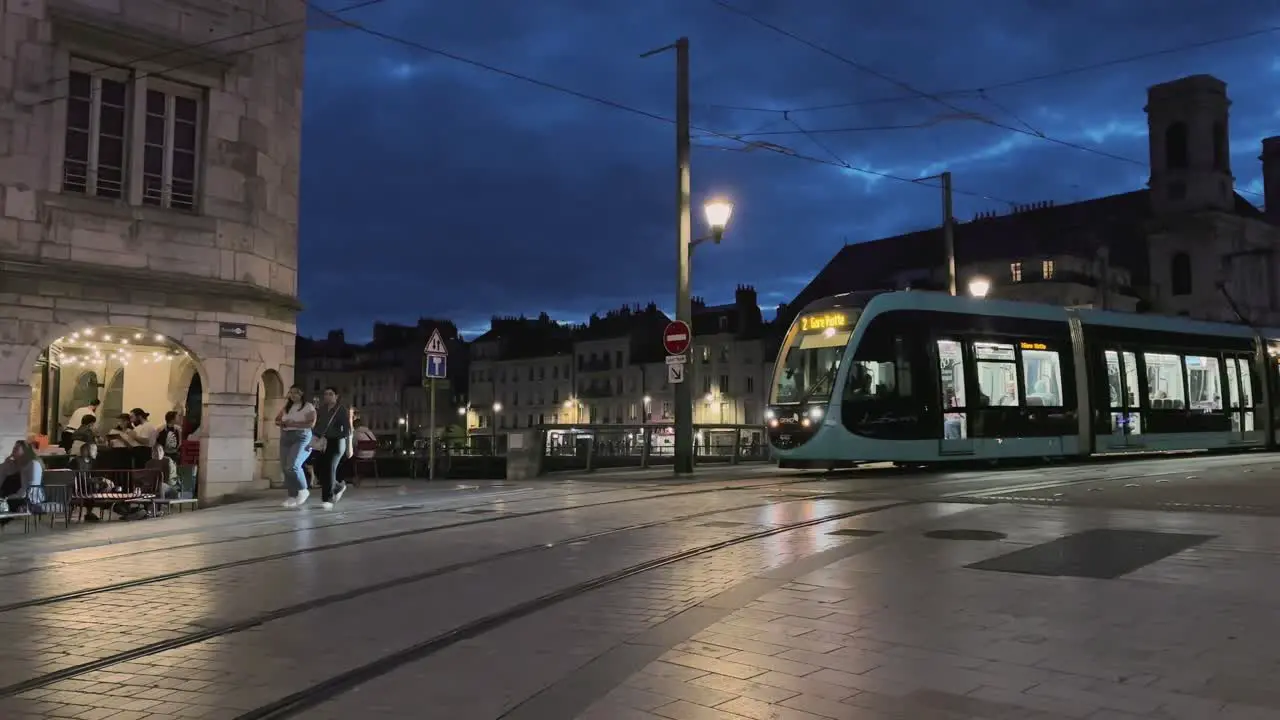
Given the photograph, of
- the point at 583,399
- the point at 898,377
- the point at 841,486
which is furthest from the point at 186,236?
the point at 583,399

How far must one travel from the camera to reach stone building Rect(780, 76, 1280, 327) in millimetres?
69938

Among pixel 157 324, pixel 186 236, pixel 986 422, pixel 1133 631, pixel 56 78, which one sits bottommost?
pixel 1133 631

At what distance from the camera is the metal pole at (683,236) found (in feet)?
71.9

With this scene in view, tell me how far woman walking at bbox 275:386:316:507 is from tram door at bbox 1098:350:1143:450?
17.6 metres

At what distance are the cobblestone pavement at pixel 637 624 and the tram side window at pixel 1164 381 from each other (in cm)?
1421

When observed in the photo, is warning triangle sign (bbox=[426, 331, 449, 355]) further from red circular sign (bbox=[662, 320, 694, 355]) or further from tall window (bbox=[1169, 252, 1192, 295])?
tall window (bbox=[1169, 252, 1192, 295])

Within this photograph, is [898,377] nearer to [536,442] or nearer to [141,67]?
[536,442]

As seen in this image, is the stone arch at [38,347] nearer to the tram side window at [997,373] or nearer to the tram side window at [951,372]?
the tram side window at [951,372]

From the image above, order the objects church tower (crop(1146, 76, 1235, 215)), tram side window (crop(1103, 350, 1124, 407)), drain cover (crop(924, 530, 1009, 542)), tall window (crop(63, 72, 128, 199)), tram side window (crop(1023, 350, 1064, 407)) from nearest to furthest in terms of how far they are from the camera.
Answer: drain cover (crop(924, 530, 1009, 542)) < tall window (crop(63, 72, 128, 199)) < tram side window (crop(1023, 350, 1064, 407)) < tram side window (crop(1103, 350, 1124, 407)) < church tower (crop(1146, 76, 1235, 215))

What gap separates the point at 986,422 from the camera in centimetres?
2139

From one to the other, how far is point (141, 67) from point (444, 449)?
1417 cm

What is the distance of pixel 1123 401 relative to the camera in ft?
78.9

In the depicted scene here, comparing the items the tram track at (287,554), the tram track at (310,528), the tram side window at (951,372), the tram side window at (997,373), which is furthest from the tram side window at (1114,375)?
the tram track at (287,554)

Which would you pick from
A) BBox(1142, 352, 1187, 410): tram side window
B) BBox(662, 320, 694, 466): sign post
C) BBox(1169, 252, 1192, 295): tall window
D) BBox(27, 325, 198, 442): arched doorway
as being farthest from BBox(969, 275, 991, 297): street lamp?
BBox(1169, 252, 1192, 295): tall window
